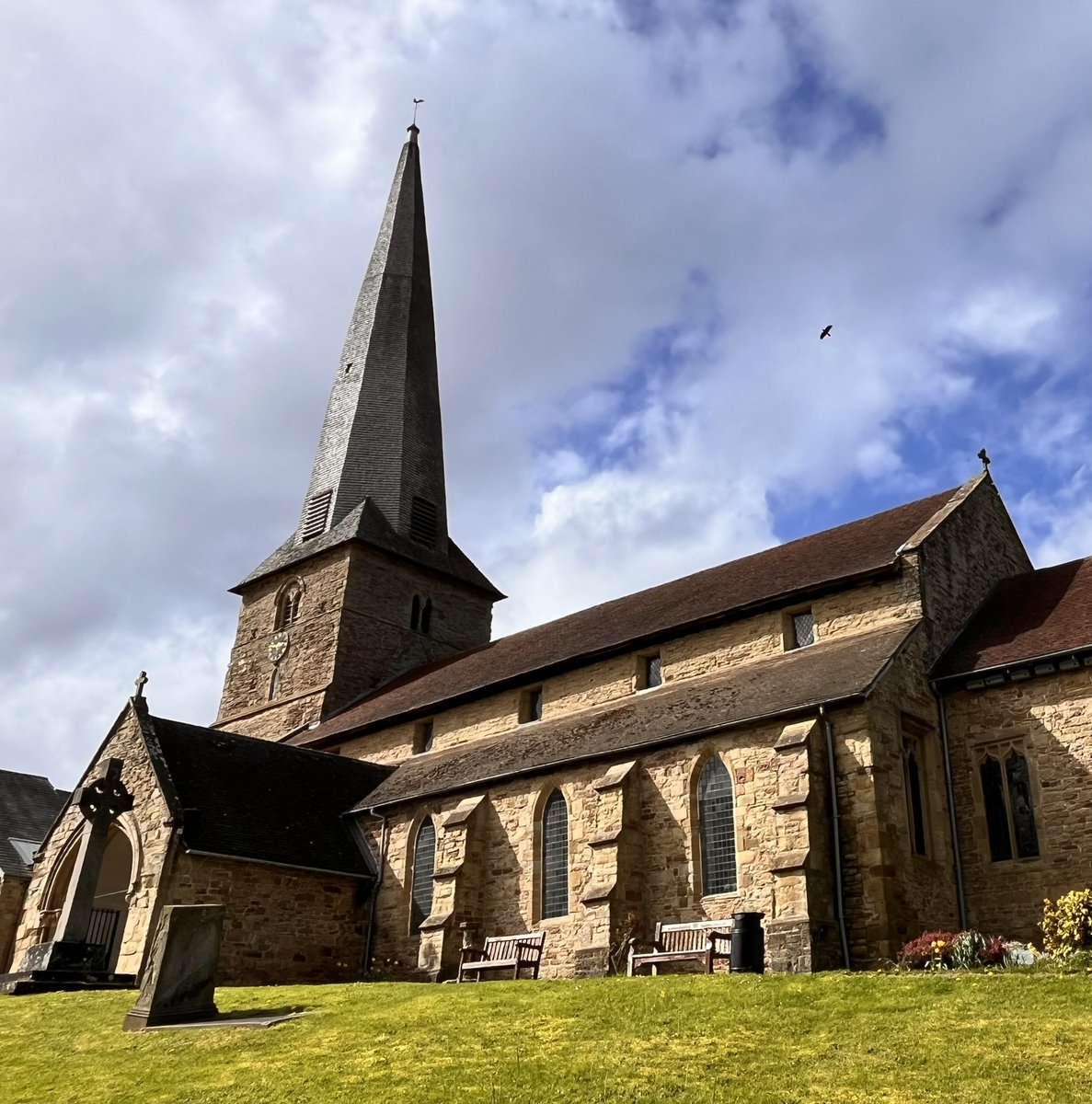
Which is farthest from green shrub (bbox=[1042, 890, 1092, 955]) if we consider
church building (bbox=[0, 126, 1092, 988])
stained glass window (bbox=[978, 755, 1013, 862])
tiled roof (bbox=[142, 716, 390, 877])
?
tiled roof (bbox=[142, 716, 390, 877])

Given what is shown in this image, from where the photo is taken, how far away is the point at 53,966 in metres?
19.1

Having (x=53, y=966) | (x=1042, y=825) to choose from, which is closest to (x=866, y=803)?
(x=1042, y=825)

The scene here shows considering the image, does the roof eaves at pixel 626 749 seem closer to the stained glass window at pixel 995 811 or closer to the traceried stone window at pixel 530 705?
the traceried stone window at pixel 530 705

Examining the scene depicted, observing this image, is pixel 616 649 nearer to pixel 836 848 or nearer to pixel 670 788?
pixel 670 788

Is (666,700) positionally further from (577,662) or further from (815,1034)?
(815,1034)

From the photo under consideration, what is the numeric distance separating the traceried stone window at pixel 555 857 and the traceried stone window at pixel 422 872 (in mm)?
3027

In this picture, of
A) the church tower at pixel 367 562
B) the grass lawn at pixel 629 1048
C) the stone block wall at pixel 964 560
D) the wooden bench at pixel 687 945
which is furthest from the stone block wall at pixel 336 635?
the grass lawn at pixel 629 1048

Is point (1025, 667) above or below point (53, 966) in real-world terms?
above

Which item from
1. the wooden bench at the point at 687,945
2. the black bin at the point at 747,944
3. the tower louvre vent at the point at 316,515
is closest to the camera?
the black bin at the point at 747,944

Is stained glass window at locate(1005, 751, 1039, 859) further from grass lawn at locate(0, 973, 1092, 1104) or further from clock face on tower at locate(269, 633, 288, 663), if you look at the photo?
clock face on tower at locate(269, 633, 288, 663)

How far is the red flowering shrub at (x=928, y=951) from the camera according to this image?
14.7 metres

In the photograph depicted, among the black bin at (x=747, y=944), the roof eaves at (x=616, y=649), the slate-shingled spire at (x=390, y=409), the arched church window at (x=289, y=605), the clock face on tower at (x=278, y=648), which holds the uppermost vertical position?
the slate-shingled spire at (x=390, y=409)

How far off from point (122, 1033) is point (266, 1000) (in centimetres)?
242

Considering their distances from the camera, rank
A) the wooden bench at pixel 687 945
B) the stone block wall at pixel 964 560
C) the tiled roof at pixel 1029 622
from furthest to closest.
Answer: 1. the stone block wall at pixel 964 560
2. the tiled roof at pixel 1029 622
3. the wooden bench at pixel 687 945
